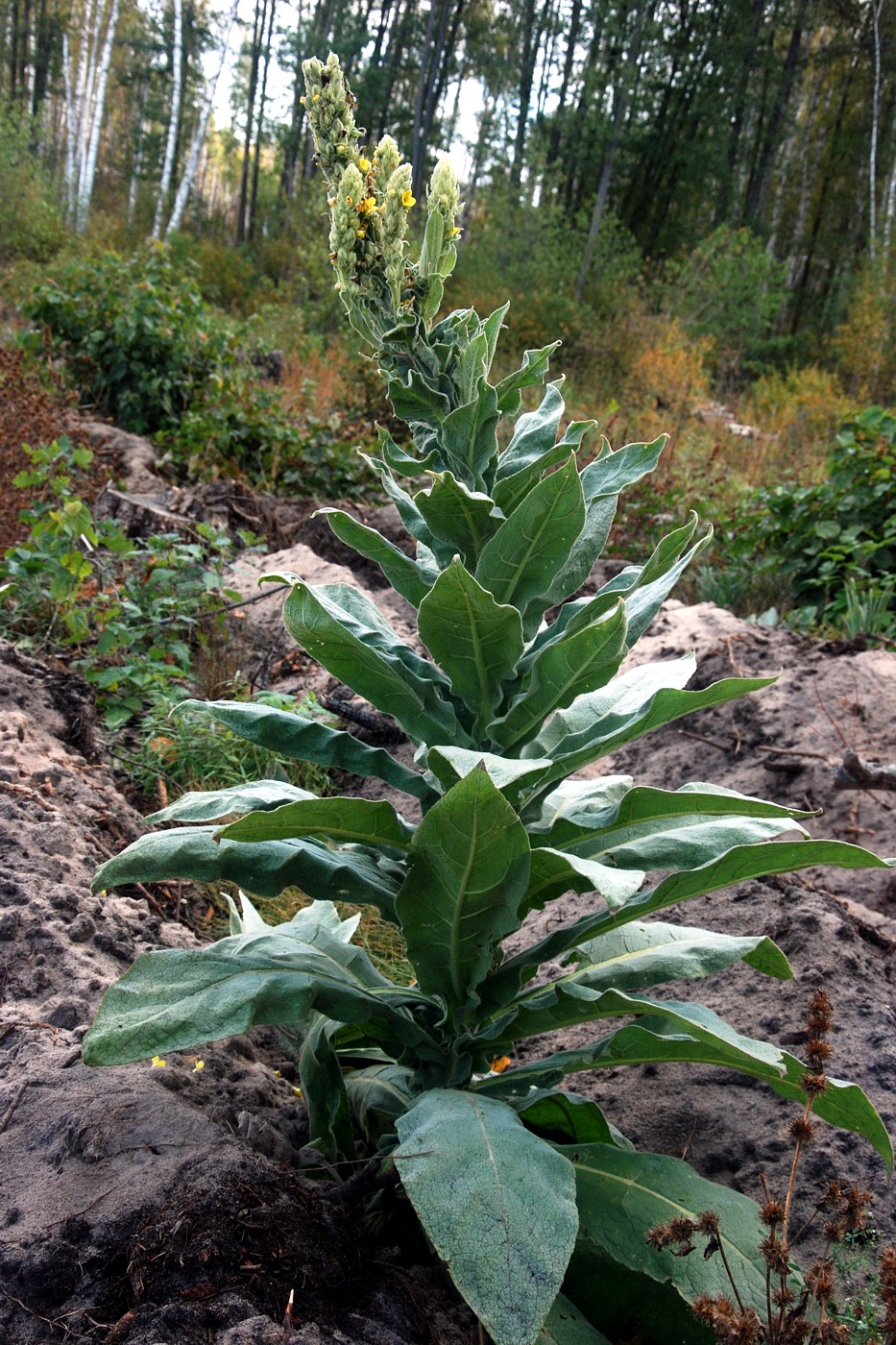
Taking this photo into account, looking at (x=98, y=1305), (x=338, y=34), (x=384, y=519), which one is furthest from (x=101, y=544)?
(x=338, y=34)

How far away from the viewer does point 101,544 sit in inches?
188

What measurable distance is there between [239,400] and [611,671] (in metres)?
6.36

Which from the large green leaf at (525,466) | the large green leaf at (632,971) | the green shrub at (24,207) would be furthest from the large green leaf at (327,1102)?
the green shrub at (24,207)

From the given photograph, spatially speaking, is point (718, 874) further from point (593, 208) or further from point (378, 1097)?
point (593, 208)

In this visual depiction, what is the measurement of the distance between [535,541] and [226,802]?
74cm

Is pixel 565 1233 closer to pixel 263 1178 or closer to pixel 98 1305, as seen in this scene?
pixel 263 1178

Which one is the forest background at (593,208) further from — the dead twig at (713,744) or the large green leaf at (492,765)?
the large green leaf at (492,765)

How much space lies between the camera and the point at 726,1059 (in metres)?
1.61

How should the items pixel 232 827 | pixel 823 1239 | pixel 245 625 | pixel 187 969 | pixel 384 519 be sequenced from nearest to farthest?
pixel 232 827 < pixel 187 969 < pixel 823 1239 < pixel 245 625 < pixel 384 519

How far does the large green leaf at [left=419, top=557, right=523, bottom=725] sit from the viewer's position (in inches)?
58.6

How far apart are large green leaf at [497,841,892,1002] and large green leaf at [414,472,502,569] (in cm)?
61

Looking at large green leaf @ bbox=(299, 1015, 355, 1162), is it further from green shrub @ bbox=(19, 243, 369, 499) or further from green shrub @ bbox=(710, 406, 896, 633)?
green shrub @ bbox=(19, 243, 369, 499)

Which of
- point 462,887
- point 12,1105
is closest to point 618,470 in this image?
Answer: point 462,887

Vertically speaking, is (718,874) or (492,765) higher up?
(492,765)
